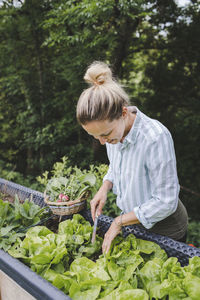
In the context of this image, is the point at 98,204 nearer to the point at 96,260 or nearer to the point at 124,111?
the point at 96,260

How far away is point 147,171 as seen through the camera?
1.29 meters

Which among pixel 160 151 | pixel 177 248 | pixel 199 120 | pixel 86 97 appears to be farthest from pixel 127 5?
pixel 199 120

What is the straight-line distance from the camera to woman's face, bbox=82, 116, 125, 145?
1.20m

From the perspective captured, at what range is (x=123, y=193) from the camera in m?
1.43

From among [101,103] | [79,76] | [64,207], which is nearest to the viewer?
[101,103]

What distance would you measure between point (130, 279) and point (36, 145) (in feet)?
11.7

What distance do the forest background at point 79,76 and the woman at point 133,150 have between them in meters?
2.20

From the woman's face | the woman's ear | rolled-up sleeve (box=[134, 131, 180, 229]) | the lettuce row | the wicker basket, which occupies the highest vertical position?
the woman's ear

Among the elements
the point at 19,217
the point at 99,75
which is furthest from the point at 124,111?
the point at 19,217

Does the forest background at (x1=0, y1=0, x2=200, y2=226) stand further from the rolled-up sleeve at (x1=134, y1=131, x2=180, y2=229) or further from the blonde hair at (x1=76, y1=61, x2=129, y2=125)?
the rolled-up sleeve at (x1=134, y1=131, x2=180, y2=229)

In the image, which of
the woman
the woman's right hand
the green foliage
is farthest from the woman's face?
the green foliage

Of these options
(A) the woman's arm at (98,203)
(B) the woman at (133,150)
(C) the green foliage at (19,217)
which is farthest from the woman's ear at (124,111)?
(C) the green foliage at (19,217)

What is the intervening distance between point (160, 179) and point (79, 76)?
3.02 m

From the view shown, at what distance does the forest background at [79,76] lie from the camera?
3779mm
